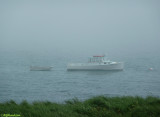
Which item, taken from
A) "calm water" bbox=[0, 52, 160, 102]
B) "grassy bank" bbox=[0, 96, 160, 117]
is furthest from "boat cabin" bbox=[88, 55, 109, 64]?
"grassy bank" bbox=[0, 96, 160, 117]

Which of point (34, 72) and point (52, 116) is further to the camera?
point (34, 72)

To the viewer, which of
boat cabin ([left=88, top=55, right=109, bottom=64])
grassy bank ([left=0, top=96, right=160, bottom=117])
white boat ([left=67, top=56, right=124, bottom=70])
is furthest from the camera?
boat cabin ([left=88, top=55, right=109, bottom=64])

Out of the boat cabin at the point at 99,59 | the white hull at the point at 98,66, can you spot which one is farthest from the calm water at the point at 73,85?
the boat cabin at the point at 99,59

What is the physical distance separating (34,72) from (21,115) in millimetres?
42993

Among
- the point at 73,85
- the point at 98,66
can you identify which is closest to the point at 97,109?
the point at 73,85

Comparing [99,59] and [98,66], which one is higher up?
[99,59]

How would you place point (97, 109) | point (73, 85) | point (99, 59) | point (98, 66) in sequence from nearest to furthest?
point (97, 109)
point (73, 85)
point (98, 66)
point (99, 59)

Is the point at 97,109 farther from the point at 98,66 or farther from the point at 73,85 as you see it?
the point at 98,66

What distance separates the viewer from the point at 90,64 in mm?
51562

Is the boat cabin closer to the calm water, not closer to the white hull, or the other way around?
the white hull

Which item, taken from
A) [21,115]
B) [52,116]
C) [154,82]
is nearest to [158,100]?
[52,116]

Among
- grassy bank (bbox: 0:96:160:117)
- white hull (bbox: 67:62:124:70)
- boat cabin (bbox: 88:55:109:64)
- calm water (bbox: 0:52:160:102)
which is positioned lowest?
calm water (bbox: 0:52:160:102)

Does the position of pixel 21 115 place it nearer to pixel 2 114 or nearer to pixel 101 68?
pixel 2 114

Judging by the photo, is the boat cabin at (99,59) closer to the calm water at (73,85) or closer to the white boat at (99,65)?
the white boat at (99,65)
